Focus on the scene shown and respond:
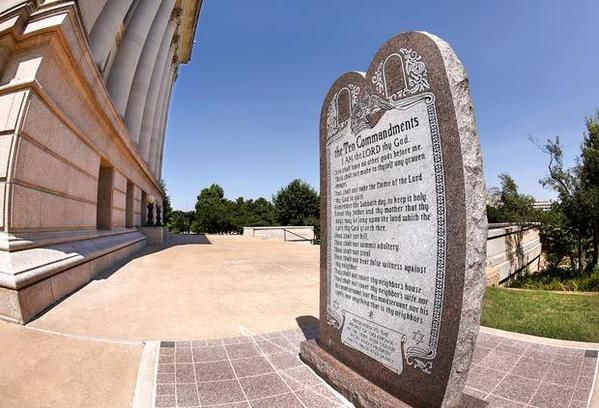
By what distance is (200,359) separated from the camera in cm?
376

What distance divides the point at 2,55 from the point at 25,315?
4831mm

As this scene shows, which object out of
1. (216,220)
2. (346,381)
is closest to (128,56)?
(346,381)

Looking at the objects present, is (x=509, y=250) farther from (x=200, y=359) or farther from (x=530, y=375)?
(x=200, y=359)

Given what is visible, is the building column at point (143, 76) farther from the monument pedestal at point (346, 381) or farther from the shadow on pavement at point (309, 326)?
the monument pedestal at point (346, 381)

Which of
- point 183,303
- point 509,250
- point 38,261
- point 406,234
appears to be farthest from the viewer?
point 509,250

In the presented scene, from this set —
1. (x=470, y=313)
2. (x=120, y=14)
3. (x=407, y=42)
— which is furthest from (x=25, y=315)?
(x=120, y=14)

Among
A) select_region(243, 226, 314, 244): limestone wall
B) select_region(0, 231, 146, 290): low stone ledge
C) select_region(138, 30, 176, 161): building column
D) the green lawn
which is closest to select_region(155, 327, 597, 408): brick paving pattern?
the green lawn

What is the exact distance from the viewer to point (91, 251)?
24.5 feet

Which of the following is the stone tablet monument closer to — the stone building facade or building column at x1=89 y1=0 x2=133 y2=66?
the stone building facade

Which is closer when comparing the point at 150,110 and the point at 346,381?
the point at 346,381

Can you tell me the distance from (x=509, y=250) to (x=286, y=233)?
16605 mm

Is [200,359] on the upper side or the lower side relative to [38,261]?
lower

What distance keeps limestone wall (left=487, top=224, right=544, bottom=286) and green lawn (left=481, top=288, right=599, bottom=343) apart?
4368 mm

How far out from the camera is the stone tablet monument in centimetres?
237
